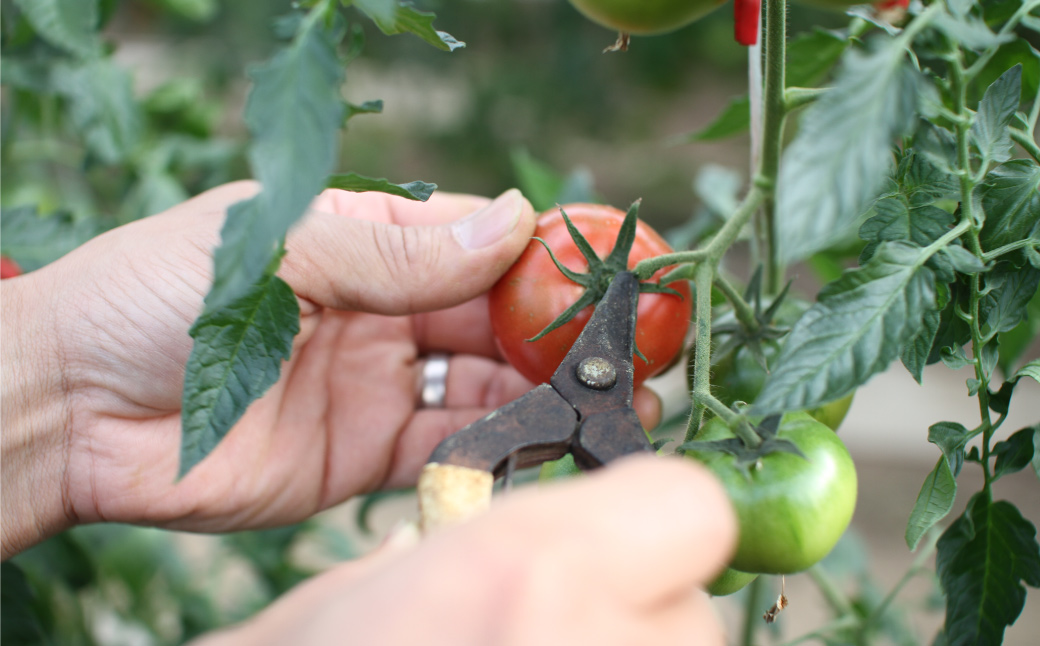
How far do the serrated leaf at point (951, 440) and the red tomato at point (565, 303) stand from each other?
8.3 inches

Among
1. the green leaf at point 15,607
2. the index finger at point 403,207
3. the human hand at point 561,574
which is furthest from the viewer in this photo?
the index finger at point 403,207

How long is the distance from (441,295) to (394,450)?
0.30 meters

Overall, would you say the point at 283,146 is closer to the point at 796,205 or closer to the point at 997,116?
the point at 796,205

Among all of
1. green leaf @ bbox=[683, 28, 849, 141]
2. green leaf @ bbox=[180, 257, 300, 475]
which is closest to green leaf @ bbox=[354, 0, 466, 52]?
green leaf @ bbox=[180, 257, 300, 475]

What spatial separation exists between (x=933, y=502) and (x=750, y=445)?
13cm

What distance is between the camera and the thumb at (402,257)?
0.65m

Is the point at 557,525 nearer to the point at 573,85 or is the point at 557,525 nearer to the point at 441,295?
the point at 441,295

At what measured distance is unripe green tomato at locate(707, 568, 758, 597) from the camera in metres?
0.49

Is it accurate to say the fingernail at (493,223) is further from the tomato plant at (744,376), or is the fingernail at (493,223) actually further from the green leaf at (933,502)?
the green leaf at (933,502)

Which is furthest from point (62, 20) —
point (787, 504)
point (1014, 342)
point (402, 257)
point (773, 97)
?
point (1014, 342)

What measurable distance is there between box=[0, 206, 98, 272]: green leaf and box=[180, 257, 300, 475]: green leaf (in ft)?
1.31

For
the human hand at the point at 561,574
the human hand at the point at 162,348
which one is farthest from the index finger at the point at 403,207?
the human hand at the point at 561,574

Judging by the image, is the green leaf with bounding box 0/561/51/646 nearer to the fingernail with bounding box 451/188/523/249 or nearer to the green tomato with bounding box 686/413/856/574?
the fingernail with bounding box 451/188/523/249

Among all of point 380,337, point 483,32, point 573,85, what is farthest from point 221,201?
point 483,32
